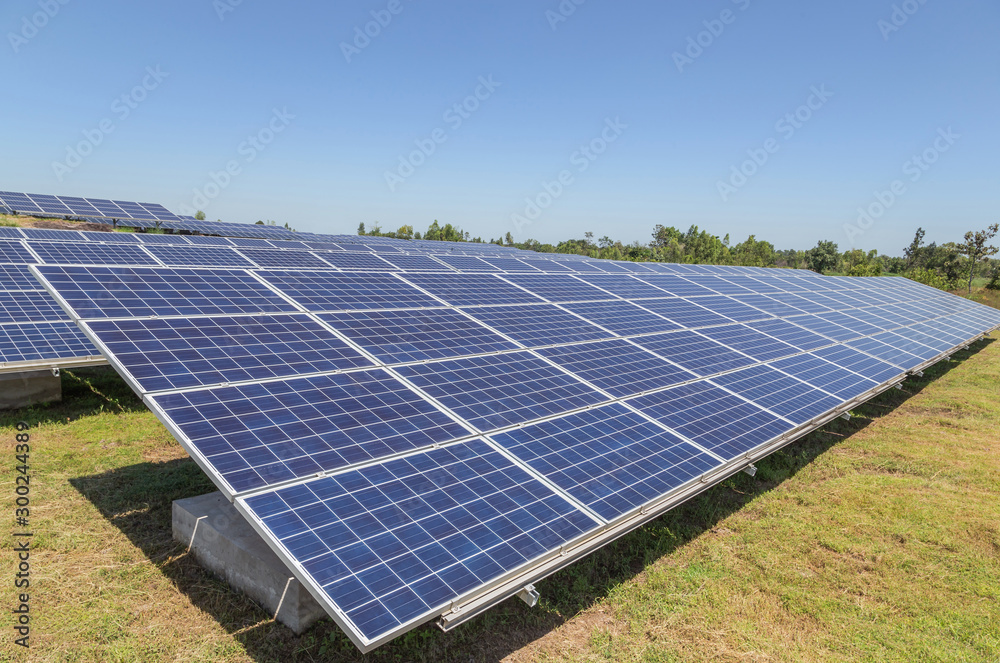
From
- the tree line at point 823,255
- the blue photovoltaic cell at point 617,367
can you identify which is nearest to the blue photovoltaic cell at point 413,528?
the blue photovoltaic cell at point 617,367

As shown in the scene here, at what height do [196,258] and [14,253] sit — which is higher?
[196,258]

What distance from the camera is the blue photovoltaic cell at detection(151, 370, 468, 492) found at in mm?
6863

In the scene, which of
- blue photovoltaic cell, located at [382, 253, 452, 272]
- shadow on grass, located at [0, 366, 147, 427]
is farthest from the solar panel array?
shadow on grass, located at [0, 366, 147, 427]

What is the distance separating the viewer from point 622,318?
57.2 ft

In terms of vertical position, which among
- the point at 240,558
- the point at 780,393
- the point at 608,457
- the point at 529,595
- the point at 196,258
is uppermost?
the point at 196,258

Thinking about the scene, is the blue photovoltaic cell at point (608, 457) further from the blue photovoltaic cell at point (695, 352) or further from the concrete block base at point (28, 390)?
the concrete block base at point (28, 390)

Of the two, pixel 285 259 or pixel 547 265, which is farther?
pixel 547 265

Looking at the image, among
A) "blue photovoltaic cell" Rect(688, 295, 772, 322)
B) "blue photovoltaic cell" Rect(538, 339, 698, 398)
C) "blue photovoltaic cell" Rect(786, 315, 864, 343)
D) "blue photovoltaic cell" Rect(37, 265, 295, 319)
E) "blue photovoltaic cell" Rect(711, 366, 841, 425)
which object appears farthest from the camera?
"blue photovoltaic cell" Rect(786, 315, 864, 343)

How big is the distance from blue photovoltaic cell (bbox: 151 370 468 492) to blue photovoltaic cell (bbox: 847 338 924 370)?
17939mm

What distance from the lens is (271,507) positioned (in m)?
6.26

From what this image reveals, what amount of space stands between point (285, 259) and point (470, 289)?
5.84 m

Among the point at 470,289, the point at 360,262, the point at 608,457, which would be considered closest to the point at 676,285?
the point at 470,289

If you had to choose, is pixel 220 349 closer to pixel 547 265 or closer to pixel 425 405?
pixel 425 405

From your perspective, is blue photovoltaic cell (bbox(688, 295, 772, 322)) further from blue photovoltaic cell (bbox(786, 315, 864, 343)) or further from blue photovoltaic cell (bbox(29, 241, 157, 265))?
blue photovoltaic cell (bbox(29, 241, 157, 265))
